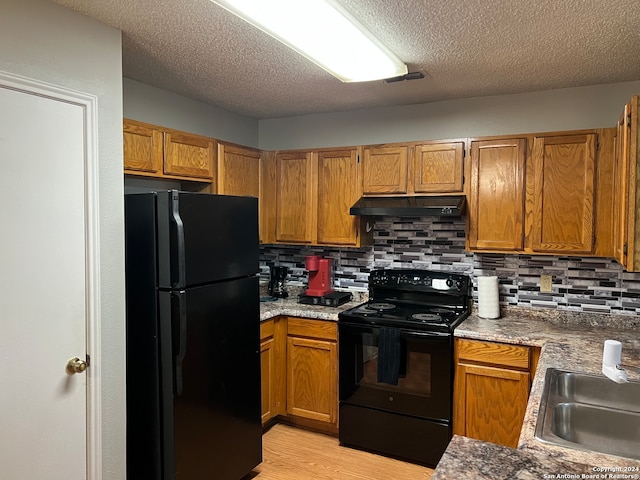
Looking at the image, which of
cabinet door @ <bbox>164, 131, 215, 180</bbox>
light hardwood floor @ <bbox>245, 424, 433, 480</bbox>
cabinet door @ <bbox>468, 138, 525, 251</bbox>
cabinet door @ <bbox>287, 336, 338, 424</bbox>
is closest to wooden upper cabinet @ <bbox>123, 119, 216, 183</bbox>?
cabinet door @ <bbox>164, 131, 215, 180</bbox>

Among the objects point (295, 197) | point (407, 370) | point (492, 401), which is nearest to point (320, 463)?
point (407, 370)

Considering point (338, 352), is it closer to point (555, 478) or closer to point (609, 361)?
point (609, 361)

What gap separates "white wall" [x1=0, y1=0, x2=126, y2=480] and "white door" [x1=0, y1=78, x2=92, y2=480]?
6 centimetres

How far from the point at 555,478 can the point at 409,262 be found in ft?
7.99

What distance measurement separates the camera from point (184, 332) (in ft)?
7.30

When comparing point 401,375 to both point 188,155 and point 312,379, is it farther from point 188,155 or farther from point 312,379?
point 188,155

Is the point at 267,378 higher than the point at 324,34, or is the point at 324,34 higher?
the point at 324,34

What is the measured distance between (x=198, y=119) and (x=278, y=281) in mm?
1426

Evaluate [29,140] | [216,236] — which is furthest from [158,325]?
[29,140]

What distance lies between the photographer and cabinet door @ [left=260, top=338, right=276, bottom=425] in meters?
3.22

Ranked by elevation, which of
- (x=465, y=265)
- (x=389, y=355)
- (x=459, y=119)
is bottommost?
(x=389, y=355)

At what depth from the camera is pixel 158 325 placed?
88.7 inches

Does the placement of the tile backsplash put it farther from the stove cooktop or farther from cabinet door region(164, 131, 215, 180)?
cabinet door region(164, 131, 215, 180)

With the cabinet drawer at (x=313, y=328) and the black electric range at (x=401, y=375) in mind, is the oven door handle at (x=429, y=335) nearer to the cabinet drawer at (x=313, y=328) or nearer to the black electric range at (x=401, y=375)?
the black electric range at (x=401, y=375)
